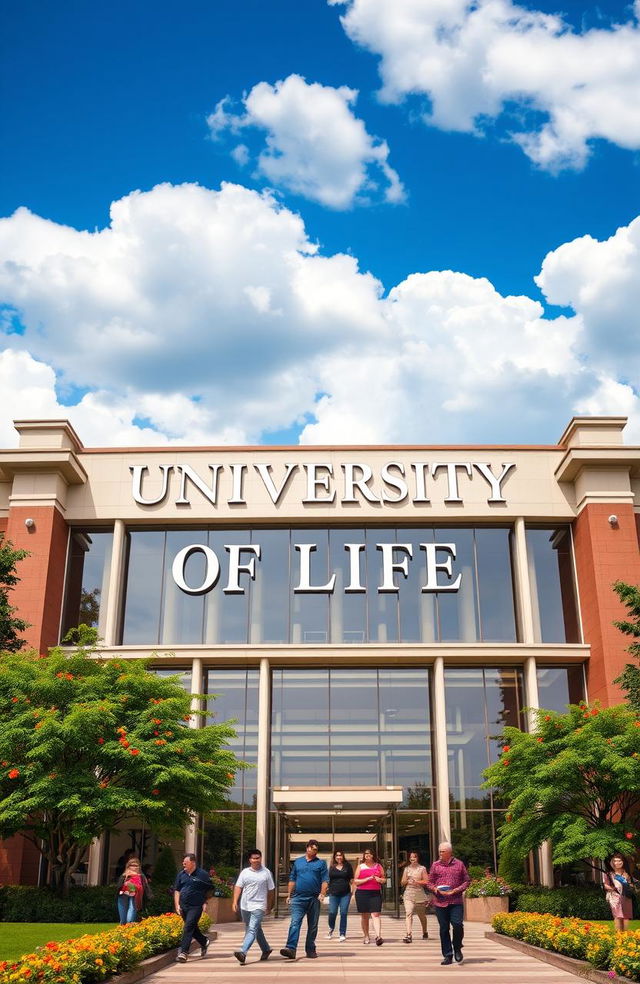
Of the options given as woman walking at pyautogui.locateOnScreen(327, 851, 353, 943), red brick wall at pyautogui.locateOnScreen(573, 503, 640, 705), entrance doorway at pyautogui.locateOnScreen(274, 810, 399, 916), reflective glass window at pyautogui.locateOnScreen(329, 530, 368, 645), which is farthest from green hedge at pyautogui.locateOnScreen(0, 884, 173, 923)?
red brick wall at pyautogui.locateOnScreen(573, 503, 640, 705)

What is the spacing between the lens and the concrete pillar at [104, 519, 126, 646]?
2945 centimetres

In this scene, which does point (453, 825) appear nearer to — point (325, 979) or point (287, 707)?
point (287, 707)

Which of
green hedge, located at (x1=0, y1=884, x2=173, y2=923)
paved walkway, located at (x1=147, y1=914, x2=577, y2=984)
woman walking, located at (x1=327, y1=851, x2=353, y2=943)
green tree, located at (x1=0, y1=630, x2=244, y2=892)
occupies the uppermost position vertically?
green tree, located at (x1=0, y1=630, x2=244, y2=892)

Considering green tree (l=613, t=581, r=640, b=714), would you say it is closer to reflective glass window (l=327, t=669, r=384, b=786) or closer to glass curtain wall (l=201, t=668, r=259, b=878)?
reflective glass window (l=327, t=669, r=384, b=786)

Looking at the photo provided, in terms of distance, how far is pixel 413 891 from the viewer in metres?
18.5

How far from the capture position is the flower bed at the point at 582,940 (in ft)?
38.3

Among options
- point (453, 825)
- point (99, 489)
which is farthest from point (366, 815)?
point (99, 489)

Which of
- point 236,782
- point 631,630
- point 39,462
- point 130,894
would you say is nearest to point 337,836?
point 236,782

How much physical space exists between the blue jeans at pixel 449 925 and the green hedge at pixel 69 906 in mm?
8414

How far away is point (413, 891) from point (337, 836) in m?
10.4

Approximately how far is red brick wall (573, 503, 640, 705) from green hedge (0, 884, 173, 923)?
1394cm

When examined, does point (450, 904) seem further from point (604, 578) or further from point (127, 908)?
point (604, 578)

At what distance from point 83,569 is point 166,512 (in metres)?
Answer: 3.33

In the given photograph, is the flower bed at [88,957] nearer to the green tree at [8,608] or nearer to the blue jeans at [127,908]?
the blue jeans at [127,908]
